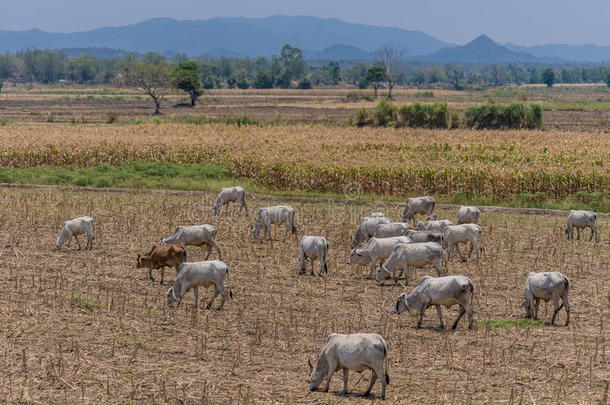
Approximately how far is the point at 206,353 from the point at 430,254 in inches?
262

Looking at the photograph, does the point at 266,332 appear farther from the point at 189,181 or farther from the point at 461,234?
the point at 189,181

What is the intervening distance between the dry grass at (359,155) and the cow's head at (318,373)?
23.5 m

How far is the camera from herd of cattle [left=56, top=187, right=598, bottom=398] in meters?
11.0

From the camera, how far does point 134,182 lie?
3766 centimetres

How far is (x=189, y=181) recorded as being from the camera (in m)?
37.5

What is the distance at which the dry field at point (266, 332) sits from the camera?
11547 millimetres

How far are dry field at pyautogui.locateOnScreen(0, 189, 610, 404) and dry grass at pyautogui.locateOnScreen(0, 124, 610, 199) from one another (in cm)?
994

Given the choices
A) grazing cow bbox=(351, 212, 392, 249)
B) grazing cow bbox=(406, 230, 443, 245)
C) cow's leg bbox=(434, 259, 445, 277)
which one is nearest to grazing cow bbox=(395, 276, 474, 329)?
cow's leg bbox=(434, 259, 445, 277)

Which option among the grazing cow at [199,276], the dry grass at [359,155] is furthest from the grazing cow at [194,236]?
the dry grass at [359,155]

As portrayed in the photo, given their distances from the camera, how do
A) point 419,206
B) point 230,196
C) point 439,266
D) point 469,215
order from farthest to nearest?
point 230,196, point 419,206, point 469,215, point 439,266

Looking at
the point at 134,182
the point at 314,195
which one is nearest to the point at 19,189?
the point at 134,182

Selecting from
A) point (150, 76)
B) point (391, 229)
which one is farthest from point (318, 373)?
point (150, 76)

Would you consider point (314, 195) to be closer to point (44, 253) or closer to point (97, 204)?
point (97, 204)

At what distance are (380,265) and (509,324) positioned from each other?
524 centimetres
